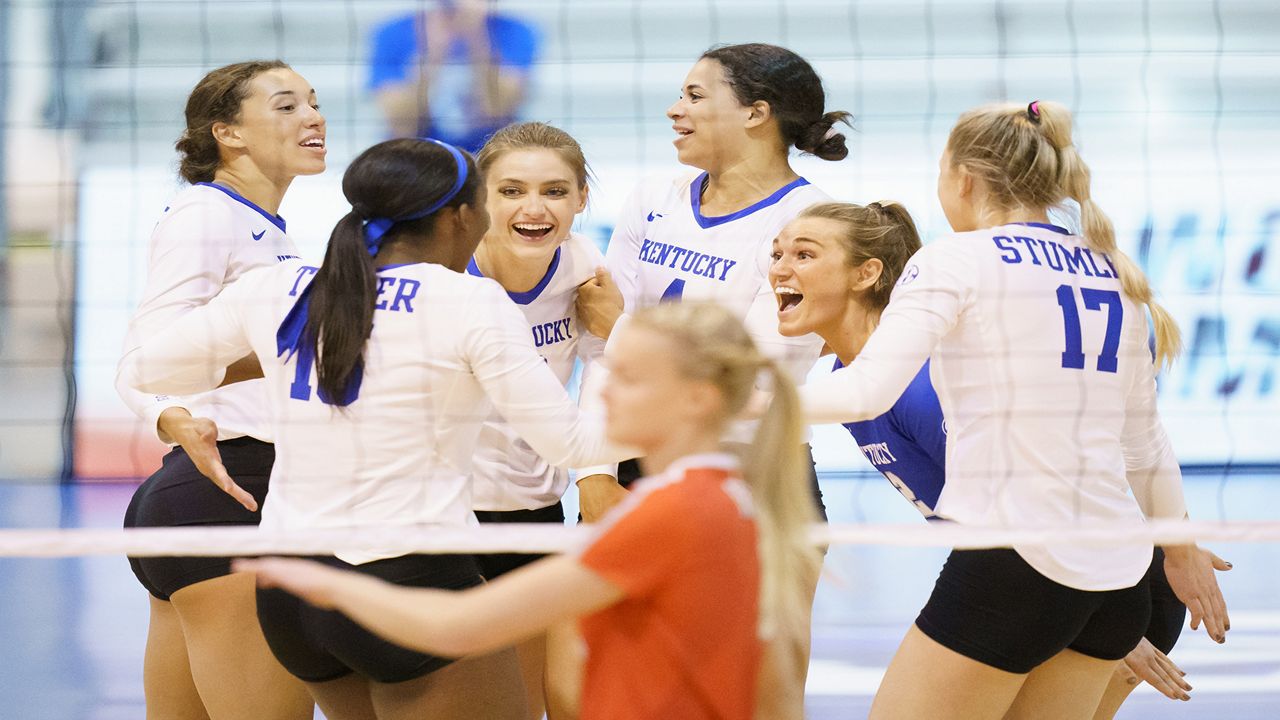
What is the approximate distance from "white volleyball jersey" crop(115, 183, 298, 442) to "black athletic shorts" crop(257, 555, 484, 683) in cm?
60

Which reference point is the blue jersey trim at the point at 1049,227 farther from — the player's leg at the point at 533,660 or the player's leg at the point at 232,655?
the player's leg at the point at 232,655

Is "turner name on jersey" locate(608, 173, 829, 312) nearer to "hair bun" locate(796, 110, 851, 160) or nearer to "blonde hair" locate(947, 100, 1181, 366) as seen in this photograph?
"hair bun" locate(796, 110, 851, 160)

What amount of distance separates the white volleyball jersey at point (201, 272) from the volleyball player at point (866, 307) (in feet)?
3.88

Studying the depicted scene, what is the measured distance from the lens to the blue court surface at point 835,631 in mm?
4055

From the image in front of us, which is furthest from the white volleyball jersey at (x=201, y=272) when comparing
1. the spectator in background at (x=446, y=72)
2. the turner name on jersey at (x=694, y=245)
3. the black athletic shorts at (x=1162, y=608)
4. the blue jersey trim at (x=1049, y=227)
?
the spectator in background at (x=446, y=72)

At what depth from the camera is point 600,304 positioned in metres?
3.22

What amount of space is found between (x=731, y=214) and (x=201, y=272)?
51.9 inches

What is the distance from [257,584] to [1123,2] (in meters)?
7.41

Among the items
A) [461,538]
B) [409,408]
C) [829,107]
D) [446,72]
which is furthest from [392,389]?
[829,107]

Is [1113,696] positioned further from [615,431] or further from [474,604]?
[474,604]

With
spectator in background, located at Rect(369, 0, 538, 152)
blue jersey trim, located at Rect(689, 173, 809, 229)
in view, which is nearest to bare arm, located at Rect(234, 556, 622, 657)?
blue jersey trim, located at Rect(689, 173, 809, 229)

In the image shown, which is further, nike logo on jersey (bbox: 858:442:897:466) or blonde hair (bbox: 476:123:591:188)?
blonde hair (bbox: 476:123:591:188)

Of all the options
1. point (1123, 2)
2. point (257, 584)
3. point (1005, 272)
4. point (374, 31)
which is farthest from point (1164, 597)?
point (1123, 2)

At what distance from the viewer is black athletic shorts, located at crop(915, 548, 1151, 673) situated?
7.98ft
